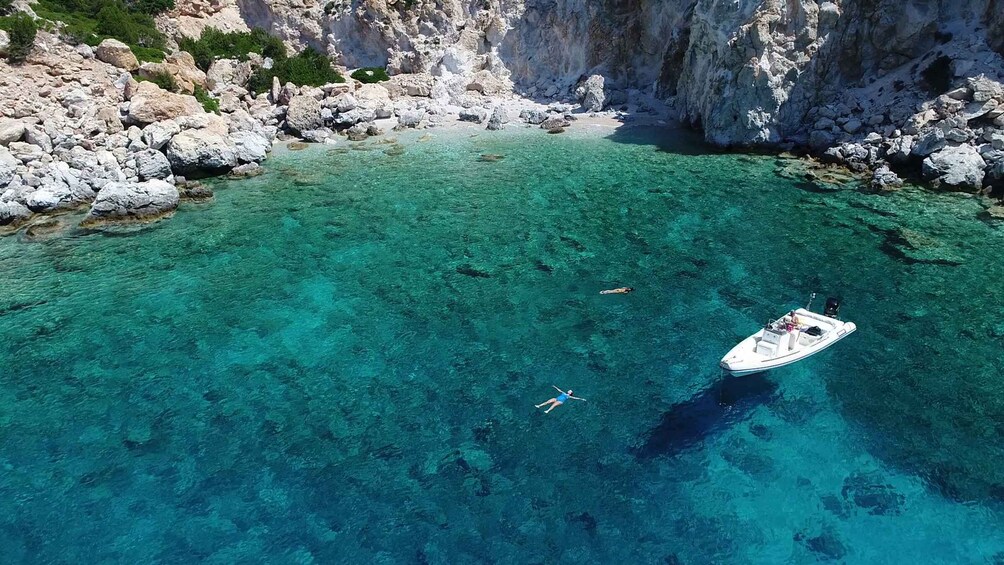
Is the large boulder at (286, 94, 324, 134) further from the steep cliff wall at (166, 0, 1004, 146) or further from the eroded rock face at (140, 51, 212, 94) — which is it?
the steep cliff wall at (166, 0, 1004, 146)

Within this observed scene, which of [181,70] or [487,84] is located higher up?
[181,70]

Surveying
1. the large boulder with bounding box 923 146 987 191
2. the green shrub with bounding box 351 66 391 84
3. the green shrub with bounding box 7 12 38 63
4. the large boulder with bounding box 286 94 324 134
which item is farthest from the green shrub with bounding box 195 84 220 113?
the large boulder with bounding box 923 146 987 191

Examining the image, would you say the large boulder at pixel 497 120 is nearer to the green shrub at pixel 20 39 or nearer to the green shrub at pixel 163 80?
the green shrub at pixel 163 80

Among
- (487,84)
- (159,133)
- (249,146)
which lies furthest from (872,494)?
(487,84)

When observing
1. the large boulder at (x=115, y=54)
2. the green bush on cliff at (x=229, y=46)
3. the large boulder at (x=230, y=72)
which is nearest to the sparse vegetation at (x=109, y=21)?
the large boulder at (x=115, y=54)

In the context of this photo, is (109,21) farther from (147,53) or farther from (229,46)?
(229,46)

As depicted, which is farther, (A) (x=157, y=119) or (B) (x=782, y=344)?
(A) (x=157, y=119)
